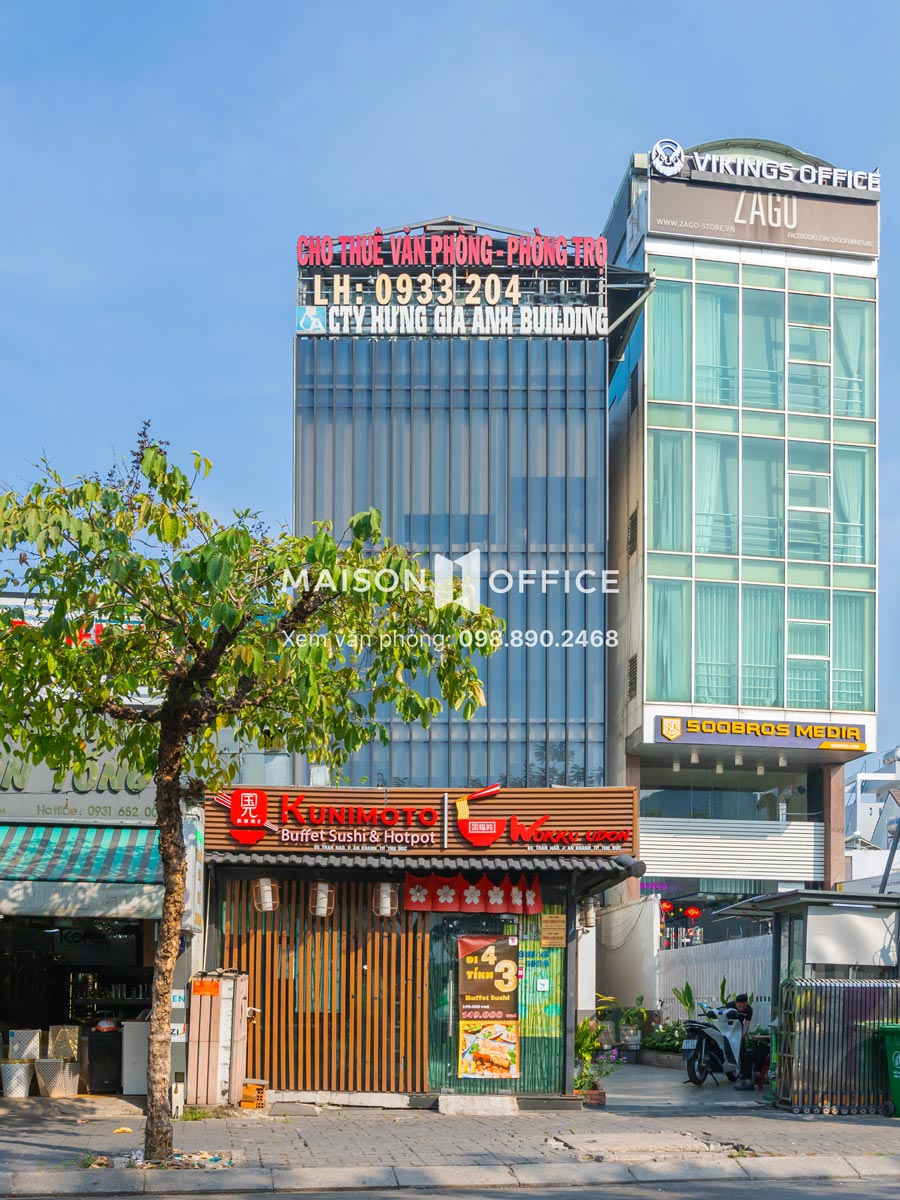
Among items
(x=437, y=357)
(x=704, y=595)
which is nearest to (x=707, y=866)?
(x=704, y=595)

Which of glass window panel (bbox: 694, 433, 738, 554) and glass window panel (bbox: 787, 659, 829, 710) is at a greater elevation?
glass window panel (bbox: 694, 433, 738, 554)

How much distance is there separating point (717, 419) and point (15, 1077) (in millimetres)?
37014

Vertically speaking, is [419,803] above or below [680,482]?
below

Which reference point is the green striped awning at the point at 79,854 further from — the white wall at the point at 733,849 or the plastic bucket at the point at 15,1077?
the white wall at the point at 733,849

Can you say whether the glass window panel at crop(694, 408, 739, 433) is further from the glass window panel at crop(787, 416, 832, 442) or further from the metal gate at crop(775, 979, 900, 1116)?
the metal gate at crop(775, 979, 900, 1116)

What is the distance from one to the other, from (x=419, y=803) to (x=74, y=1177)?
278 inches

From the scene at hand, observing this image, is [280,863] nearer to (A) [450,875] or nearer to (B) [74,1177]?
(A) [450,875]

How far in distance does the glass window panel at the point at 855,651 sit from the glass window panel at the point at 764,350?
7.05 m

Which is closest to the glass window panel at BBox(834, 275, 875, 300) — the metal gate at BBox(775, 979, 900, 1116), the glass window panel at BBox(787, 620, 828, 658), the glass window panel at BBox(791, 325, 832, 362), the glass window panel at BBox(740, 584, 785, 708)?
the glass window panel at BBox(791, 325, 832, 362)

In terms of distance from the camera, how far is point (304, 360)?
55.2 m

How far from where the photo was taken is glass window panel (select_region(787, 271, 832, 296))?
51594mm

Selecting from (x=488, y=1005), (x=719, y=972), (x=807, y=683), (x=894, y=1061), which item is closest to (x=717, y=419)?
(x=807, y=683)

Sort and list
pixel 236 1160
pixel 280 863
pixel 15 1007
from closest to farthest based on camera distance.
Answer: pixel 236 1160 → pixel 280 863 → pixel 15 1007

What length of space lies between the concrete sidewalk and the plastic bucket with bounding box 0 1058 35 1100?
11.5 inches
